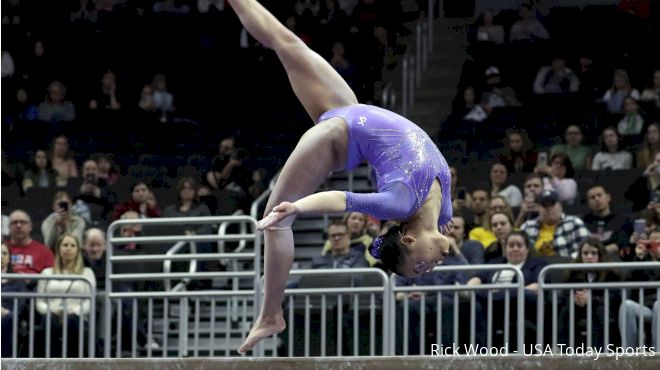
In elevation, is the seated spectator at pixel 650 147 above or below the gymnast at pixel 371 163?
above

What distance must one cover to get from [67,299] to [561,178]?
15.0ft

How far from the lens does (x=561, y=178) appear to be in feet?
40.5

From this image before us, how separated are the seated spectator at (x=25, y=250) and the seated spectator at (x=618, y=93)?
19.8ft

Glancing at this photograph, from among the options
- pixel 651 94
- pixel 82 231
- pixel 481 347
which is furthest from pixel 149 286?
pixel 651 94

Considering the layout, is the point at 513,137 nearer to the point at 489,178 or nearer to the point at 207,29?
the point at 489,178

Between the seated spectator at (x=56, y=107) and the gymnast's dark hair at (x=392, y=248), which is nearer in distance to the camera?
the gymnast's dark hair at (x=392, y=248)

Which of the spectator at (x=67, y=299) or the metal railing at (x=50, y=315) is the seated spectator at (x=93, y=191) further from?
the metal railing at (x=50, y=315)

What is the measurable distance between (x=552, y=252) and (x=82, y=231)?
4.30 meters

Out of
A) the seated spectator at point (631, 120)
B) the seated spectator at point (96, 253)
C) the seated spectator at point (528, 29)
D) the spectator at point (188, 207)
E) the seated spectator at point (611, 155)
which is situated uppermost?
the seated spectator at point (528, 29)

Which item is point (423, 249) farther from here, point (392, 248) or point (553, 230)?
point (553, 230)

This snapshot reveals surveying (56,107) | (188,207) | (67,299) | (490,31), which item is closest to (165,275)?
(67,299)

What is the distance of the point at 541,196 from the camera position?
436 inches

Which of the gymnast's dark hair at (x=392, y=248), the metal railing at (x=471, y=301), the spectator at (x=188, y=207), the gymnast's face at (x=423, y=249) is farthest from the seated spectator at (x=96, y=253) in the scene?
the gymnast's face at (x=423, y=249)

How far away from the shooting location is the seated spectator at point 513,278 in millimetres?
9789
